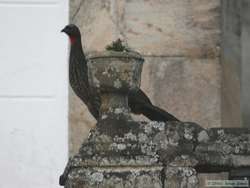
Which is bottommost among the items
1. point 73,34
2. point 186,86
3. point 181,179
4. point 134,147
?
point 181,179

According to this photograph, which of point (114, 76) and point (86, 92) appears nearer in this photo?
point (114, 76)

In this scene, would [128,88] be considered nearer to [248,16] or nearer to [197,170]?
[197,170]

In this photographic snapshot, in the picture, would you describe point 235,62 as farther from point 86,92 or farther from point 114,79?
point 114,79

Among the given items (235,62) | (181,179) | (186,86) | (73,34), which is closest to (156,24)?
(186,86)

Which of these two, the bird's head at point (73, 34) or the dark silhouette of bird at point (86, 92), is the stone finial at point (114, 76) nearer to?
the dark silhouette of bird at point (86, 92)

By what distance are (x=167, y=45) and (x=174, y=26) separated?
0.20 meters

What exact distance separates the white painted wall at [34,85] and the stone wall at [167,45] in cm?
15

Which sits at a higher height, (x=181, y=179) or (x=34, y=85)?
(x=34, y=85)

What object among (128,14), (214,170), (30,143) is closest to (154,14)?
(128,14)

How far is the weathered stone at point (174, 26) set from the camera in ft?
31.5

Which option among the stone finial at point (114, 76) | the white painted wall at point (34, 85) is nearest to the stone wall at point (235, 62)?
the white painted wall at point (34, 85)

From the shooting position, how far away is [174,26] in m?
9.64

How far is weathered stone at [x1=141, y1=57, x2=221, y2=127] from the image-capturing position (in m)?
9.48

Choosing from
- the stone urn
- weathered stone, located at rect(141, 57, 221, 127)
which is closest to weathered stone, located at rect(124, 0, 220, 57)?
weathered stone, located at rect(141, 57, 221, 127)
